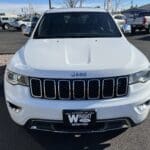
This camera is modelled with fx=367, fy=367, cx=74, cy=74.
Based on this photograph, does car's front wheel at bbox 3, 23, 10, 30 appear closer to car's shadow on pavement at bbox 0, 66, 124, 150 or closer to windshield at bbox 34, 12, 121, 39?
windshield at bbox 34, 12, 121, 39

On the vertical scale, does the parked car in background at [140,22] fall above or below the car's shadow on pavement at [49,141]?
below

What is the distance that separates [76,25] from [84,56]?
1703mm

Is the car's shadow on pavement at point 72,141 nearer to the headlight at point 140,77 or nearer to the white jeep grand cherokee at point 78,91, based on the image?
the white jeep grand cherokee at point 78,91

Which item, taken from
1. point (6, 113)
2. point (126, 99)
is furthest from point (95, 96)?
point (6, 113)

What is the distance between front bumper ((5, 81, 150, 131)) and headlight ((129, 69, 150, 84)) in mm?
51

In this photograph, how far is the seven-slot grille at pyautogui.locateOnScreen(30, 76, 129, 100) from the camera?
401cm

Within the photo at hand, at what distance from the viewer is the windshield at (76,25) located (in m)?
5.83

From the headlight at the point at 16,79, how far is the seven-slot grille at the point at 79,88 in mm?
146

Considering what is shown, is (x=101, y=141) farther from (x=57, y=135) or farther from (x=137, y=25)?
(x=137, y=25)

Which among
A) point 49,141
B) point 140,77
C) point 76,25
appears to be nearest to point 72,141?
point 49,141

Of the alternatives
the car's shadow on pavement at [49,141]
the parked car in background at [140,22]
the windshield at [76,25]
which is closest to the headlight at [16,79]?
the car's shadow on pavement at [49,141]

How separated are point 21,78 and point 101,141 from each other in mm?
1306

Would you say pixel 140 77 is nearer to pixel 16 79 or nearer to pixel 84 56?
pixel 84 56

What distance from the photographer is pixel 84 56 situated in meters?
4.49
